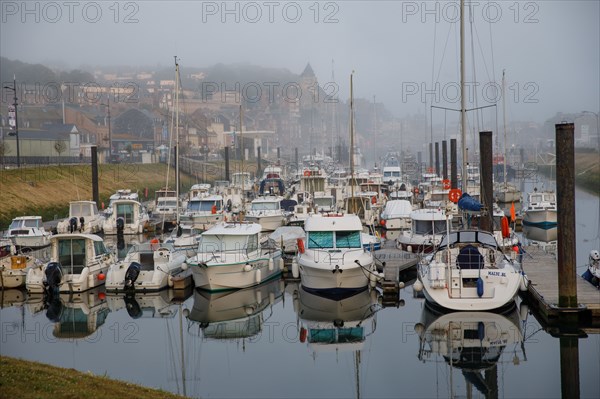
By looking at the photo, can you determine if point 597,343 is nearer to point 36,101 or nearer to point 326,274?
point 326,274

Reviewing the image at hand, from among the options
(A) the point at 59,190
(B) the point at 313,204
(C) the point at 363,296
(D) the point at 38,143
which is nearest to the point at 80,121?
(D) the point at 38,143

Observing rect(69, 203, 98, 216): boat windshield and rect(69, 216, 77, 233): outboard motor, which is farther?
rect(69, 203, 98, 216): boat windshield

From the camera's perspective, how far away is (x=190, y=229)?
4200cm

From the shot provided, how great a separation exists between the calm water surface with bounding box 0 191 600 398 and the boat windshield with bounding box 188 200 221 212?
2320cm

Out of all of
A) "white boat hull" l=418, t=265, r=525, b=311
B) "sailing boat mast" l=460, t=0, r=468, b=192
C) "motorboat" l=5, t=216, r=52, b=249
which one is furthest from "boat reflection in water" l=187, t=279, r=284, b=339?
"motorboat" l=5, t=216, r=52, b=249

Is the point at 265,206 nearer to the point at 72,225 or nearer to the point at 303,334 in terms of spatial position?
the point at 72,225

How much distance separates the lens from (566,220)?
2369cm

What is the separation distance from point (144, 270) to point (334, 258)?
796 cm

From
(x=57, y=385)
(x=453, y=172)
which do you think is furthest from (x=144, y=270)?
(x=453, y=172)

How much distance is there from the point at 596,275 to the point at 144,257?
1738 centimetres

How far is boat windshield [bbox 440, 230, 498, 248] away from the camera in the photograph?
90.2 feet

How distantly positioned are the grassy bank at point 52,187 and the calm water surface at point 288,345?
99.9 feet

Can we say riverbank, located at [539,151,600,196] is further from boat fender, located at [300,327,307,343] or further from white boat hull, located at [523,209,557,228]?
boat fender, located at [300,327,307,343]

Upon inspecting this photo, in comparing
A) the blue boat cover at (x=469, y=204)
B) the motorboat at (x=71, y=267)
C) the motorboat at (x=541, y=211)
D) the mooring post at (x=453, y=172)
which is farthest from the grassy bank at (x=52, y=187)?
the blue boat cover at (x=469, y=204)
